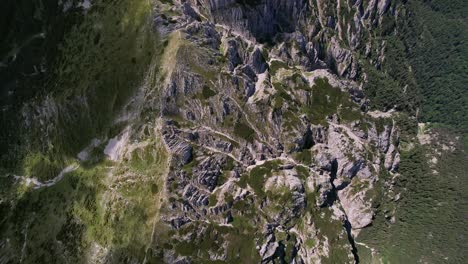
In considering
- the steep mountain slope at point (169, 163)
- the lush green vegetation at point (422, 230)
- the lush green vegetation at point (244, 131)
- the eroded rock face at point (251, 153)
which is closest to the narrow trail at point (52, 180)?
the steep mountain slope at point (169, 163)

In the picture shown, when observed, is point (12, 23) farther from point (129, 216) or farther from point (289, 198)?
point (289, 198)

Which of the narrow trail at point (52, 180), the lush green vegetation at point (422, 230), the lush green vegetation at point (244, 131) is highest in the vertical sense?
the lush green vegetation at point (244, 131)

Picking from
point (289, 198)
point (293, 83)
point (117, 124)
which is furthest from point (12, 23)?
point (289, 198)

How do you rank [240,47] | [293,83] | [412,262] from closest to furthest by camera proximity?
1. [412,262]
2. [240,47]
3. [293,83]

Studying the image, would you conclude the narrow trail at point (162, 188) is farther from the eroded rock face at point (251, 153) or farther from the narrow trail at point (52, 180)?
the narrow trail at point (52, 180)

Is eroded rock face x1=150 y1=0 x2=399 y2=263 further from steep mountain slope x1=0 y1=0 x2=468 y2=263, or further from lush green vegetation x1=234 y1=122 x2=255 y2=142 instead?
steep mountain slope x1=0 y1=0 x2=468 y2=263

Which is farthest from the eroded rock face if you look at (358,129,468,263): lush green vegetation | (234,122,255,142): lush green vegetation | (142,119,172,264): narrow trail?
(358,129,468,263): lush green vegetation

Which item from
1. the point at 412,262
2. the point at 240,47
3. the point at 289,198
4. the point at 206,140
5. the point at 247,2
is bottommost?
the point at 412,262

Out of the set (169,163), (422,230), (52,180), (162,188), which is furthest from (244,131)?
(422,230)

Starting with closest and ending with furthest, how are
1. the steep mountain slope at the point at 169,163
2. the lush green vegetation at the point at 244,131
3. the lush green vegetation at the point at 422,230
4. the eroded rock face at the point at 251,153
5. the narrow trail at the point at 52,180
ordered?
the steep mountain slope at the point at 169,163
the eroded rock face at the point at 251,153
the narrow trail at the point at 52,180
the lush green vegetation at the point at 244,131
the lush green vegetation at the point at 422,230

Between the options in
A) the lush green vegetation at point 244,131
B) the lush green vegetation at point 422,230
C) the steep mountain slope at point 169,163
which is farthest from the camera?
the lush green vegetation at point 422,230

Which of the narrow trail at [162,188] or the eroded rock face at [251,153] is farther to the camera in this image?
the eroded rock face at [251,153]
